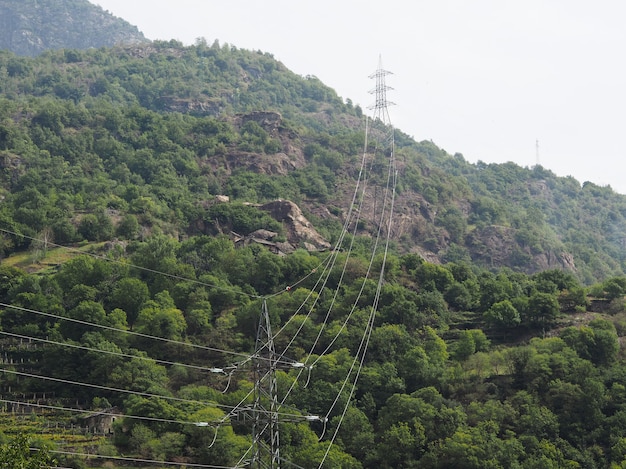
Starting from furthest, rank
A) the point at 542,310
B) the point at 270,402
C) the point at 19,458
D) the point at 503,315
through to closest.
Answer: the point at 542,310
the point at 503,315
the point at 270,402
the point at 19,458

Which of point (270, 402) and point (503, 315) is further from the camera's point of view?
point (503, 315)

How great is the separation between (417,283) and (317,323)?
1484 centimetres

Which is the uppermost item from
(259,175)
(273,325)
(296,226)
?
(259,175)

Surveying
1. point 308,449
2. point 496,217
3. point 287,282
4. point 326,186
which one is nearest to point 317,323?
point 287,282

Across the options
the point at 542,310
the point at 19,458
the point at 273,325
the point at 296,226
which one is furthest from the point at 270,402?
the point at 296,226

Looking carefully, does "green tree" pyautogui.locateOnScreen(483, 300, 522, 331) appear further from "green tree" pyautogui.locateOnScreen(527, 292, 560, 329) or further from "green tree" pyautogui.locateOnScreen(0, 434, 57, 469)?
"green tree" pyautogui.locateOnScreen(0, 434, 57, 469)

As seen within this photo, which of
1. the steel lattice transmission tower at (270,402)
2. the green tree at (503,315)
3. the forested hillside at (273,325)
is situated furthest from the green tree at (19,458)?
the green tree at (503,315)

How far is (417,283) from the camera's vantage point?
98.9m

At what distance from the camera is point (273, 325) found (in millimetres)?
87000

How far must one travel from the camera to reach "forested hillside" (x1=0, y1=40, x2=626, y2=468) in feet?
226

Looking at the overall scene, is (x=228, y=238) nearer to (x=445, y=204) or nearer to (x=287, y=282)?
(x=287, y=282)

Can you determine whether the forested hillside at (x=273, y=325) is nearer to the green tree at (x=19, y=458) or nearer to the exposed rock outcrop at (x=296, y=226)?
the exposed rock outcrop at (x=296, y=226)

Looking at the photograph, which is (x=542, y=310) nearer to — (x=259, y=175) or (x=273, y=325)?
(x=273, y=325)

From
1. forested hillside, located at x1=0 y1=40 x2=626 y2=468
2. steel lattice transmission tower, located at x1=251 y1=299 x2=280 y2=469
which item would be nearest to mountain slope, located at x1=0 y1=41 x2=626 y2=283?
forested hillside, located at x1=0 y1=40 x2=626 y2=468
